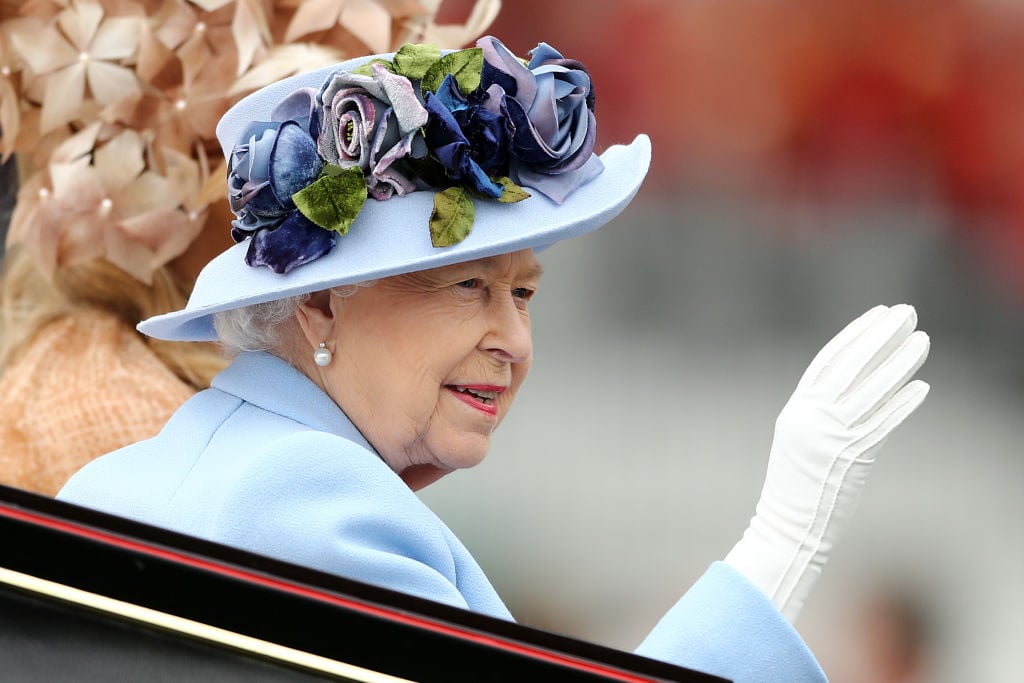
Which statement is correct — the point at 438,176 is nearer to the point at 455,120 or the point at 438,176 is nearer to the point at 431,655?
the point at 455,120

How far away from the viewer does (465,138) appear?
1.17 m

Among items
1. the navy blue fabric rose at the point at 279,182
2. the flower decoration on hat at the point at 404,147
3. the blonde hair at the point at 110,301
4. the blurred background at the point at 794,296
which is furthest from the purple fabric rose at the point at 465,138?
the blonde hair at the point at 110,301

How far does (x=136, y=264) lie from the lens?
7.86ft

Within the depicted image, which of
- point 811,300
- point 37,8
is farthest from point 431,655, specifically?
point 37,8

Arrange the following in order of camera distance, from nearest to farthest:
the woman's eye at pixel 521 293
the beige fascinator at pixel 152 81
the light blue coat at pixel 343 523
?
the light blue coat at pixel 343 523 → the woman's eye at pixel 521 293 → the beige fascinator at pixel 152 81

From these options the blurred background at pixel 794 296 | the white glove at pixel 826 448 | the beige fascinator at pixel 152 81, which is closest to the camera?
the white glove at pixel 826 448

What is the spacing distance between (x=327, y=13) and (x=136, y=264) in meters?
0.58

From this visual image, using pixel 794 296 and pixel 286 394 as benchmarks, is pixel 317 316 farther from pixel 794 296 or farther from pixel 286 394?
pixel 794 296

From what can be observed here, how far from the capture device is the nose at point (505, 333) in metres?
1.22

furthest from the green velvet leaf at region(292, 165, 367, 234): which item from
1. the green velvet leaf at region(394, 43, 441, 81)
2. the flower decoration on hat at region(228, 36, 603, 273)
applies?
the green velvet leaf at region(394, 43, 441, 81)

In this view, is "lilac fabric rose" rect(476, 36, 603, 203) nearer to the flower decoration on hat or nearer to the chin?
the flower decoration on hat

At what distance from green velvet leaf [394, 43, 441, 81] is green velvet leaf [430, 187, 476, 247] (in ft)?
0.38

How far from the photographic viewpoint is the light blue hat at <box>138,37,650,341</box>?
1.14 meters

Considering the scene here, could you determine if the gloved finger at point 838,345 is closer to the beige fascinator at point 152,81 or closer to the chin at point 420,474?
the chin at point 420,474
